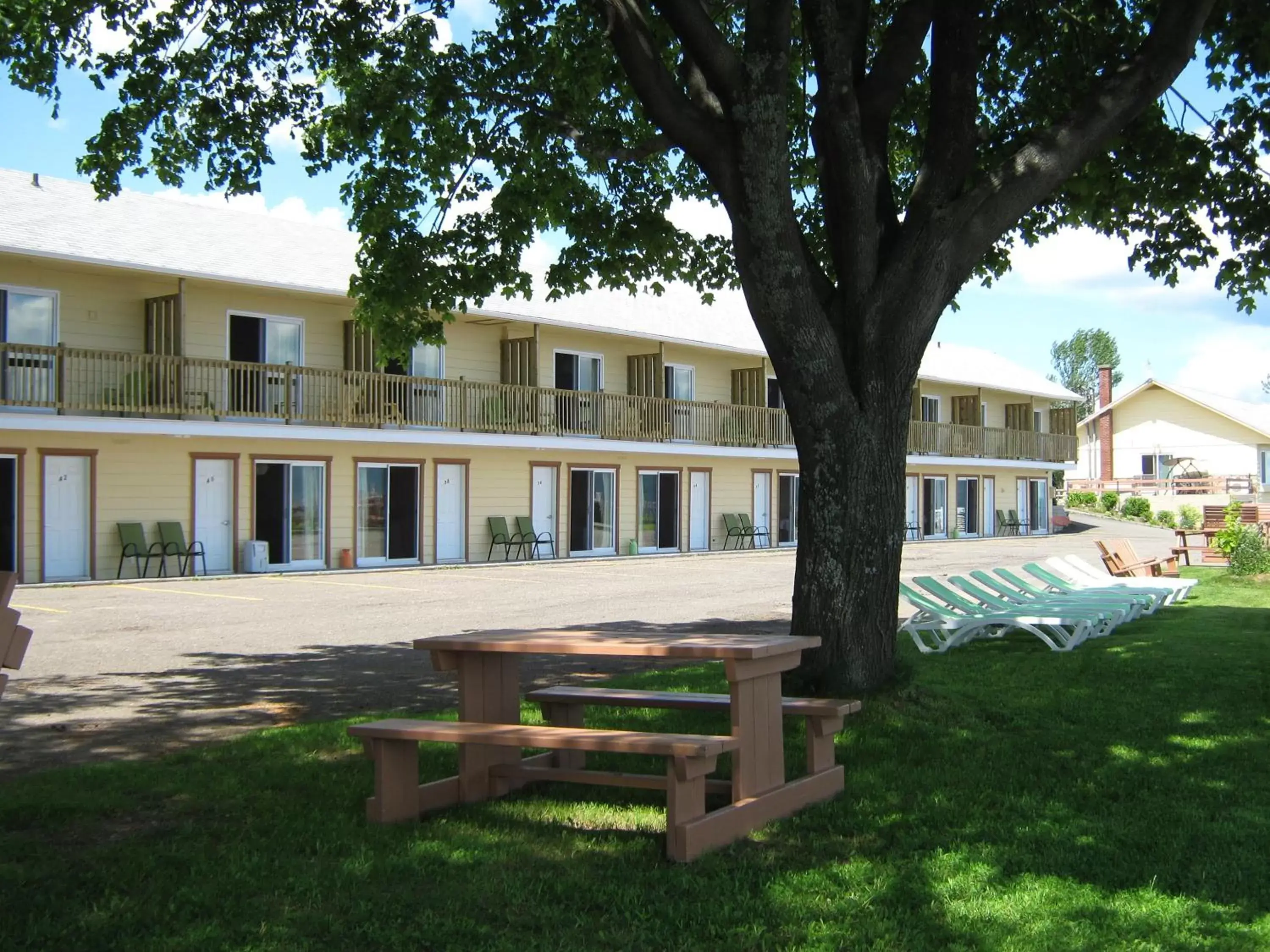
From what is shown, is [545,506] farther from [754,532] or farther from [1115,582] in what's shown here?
[1115,582]

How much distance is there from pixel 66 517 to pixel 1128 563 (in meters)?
17.7

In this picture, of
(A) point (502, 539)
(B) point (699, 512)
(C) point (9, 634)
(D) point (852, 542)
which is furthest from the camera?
(B) point (699, 512)

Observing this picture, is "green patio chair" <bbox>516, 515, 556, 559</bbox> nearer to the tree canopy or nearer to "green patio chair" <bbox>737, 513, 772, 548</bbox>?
"green patio chair" <bbox>737, 513, 772, 548</bbox>

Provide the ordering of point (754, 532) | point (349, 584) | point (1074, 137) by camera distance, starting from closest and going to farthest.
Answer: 1. point (1074, 137)
2. point (349, 584)
3. point (754, 532)

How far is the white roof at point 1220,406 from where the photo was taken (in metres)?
59.8

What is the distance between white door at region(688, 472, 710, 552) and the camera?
34000 mm

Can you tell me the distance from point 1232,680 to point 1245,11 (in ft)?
16.8

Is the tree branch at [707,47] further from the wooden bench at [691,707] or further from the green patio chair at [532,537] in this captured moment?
the green patio chair at [532,537]

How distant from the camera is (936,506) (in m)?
43.8

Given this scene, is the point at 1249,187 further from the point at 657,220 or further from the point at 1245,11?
the point at 657,220

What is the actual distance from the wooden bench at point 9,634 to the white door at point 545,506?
83.9 feet

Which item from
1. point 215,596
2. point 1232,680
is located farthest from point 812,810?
point 215,596

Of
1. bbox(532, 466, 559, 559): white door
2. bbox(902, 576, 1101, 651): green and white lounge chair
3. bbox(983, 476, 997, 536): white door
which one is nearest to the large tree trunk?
bbox(902, 576, 1101, 651): green and white lounge chair

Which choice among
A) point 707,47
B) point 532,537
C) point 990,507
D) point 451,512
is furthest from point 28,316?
point 990,507
